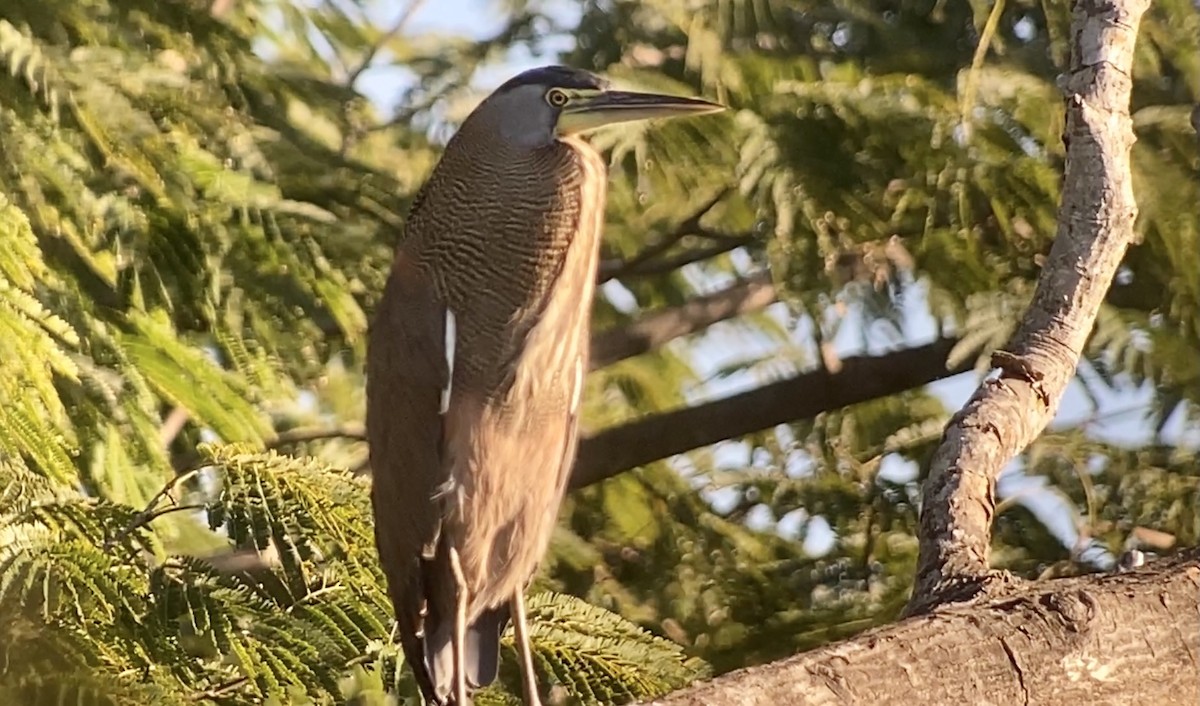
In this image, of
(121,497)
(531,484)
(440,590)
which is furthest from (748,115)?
(121,497)

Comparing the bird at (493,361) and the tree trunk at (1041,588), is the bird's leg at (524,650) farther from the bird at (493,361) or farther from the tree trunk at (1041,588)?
the tree trunk at (1041,588)

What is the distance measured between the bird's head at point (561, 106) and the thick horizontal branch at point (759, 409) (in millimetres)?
774

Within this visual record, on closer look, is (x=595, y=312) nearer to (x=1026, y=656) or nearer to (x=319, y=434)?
(x=319, y=434)

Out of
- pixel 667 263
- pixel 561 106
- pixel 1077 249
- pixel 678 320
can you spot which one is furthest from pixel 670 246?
pixel 1077 249

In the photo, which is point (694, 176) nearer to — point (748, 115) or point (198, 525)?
point (748, 115)

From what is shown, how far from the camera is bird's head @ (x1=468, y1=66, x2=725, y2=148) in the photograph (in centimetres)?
197

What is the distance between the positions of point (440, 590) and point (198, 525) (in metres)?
0.34

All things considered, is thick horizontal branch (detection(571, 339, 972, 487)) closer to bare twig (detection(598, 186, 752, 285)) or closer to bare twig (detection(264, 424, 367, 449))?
bare twig (detection(598, 186, 752, 285))

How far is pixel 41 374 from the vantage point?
160cm

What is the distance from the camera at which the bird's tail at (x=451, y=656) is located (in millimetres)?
1882

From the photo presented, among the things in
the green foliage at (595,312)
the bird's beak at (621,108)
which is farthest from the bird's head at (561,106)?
the green foliage at (595,312)

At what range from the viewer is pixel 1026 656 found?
1.35 meters

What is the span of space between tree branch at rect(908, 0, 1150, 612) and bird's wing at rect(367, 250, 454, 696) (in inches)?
25.1

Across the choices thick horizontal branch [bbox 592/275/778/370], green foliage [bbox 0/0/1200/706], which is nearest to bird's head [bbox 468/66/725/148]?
green foliage [bbox 0/0/1200/706]
